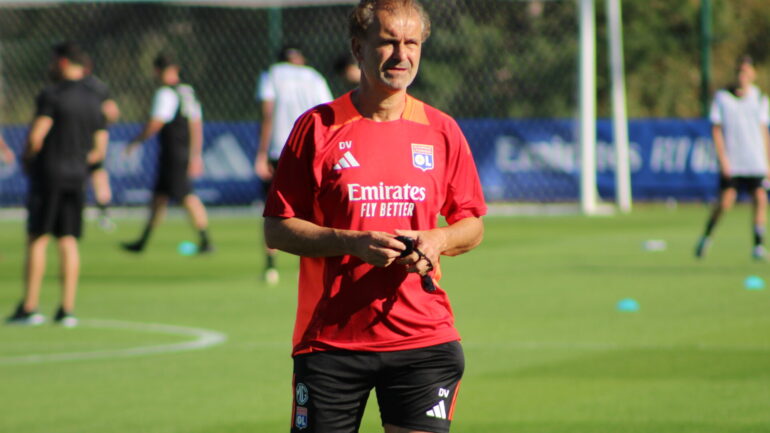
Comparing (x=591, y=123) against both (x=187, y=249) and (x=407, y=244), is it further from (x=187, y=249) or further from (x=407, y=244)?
(x=407, y=244)

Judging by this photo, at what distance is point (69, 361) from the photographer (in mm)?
10031

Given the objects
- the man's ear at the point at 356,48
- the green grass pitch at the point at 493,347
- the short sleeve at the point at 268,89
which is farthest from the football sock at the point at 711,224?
the man's ear at the point at 356,48

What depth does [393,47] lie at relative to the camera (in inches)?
180

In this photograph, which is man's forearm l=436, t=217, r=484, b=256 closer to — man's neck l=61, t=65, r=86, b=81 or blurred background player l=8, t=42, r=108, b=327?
blurred background player l=8, t=42, r=108, b=327

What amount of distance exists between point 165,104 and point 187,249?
205 centimetres

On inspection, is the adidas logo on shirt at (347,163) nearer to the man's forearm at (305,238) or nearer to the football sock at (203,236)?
the man's forearm at (305,238)

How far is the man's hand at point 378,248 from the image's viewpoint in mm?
4355


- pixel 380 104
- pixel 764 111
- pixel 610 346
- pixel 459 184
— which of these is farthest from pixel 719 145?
pixel 380 104

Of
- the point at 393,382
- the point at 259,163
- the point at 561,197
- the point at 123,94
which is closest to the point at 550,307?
the point at 259,163

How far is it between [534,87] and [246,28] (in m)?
7.04

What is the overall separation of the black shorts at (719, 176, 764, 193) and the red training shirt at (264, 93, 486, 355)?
12476 millimetres

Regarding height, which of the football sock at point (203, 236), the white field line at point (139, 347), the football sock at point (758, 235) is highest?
the football sock at point (203, 236)

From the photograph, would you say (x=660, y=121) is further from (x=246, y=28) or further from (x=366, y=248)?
(x=366, y=248)

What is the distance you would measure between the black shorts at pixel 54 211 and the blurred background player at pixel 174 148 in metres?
6.47
